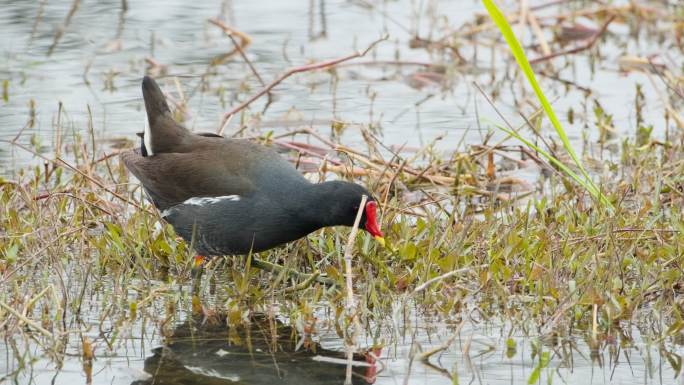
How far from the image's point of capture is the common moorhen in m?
4.91

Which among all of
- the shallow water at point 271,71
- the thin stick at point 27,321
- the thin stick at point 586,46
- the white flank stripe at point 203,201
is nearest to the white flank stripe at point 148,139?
the white flank stripe at point 203,201

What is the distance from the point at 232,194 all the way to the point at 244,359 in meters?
1.12

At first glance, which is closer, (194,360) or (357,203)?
(194,360)

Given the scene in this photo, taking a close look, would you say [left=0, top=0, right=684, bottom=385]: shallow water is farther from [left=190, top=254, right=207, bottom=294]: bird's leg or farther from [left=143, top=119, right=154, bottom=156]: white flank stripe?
[left=143, top=119, right=154, bottom=156]: white flank stripe

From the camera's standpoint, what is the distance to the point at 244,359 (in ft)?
13.9

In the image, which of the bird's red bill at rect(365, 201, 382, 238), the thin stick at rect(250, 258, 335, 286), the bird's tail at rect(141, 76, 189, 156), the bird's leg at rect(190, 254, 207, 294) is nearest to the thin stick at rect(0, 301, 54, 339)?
the bird's leg at rect(190, 254, 207, 294)

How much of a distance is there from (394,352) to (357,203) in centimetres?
81

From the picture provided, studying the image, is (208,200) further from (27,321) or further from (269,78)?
(269,78)

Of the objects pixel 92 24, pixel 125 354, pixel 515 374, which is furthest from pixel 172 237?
pixel 92 24

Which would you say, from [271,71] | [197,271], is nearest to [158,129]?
[197,271]

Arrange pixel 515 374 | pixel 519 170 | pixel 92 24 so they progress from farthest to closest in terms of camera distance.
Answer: pixel 92 24 < pixel 519 170 < pixel 515 374

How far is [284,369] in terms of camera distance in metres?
4.13

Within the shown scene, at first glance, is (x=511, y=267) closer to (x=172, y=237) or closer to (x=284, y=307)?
(x=284, y=307)

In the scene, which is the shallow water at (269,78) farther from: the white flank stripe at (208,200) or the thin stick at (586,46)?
the white flank stripe at (208,200)
